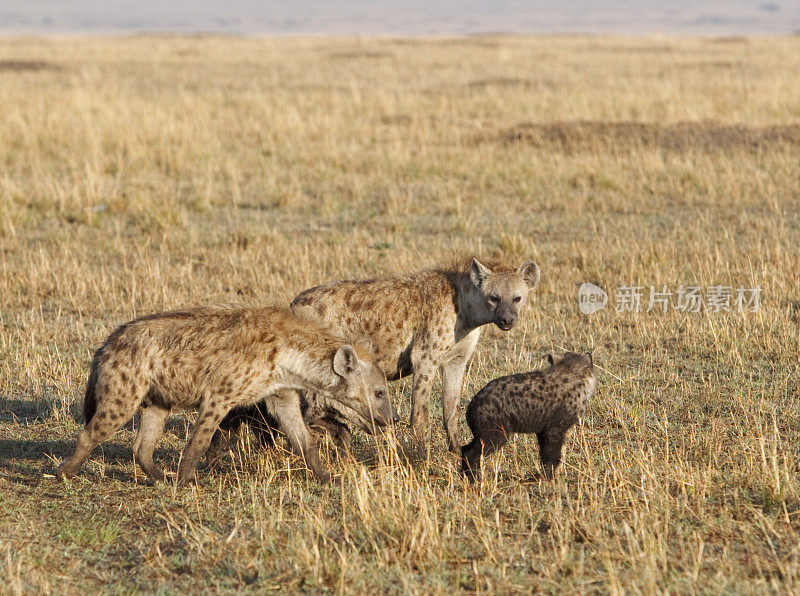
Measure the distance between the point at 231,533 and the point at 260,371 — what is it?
109 cm

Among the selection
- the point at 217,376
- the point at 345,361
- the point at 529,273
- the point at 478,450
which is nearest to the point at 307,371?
the point at 345,361

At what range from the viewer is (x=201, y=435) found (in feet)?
18.2

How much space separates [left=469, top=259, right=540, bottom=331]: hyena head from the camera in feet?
20.9

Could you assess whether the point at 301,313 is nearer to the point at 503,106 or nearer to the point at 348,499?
the point at 348,499

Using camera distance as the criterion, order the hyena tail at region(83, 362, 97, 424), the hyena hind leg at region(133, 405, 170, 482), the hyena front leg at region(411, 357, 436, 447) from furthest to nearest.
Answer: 1. the hyena front leg at region(411, 357, 436, 447)
2. the hyena hind leg at region(133, 405, 170, 482)
3. the hyena tail at region(83, 362, 97, 424)

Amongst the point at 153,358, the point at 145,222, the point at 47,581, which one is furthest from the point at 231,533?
the point at 145,222

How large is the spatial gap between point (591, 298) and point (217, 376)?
16.9 feet

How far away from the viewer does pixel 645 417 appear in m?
6.75

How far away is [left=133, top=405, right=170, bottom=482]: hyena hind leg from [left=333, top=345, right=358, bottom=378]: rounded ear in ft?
3.49

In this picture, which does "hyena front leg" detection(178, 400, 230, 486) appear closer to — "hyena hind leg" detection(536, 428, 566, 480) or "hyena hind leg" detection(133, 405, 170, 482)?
"hyena hind leg" detection(133, 405, 170, 482)

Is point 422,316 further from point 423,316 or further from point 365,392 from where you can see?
point 365,392

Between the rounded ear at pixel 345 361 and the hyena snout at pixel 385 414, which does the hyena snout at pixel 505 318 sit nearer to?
the hyena snout at pixel 385 414

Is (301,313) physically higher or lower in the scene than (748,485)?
higher

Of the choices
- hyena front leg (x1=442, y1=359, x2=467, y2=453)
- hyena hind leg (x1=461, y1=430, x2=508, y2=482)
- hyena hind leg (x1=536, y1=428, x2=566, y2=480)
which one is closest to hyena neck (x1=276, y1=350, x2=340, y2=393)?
hyena hind leg (x1=461, y1=430, x2=508, y2=482)
